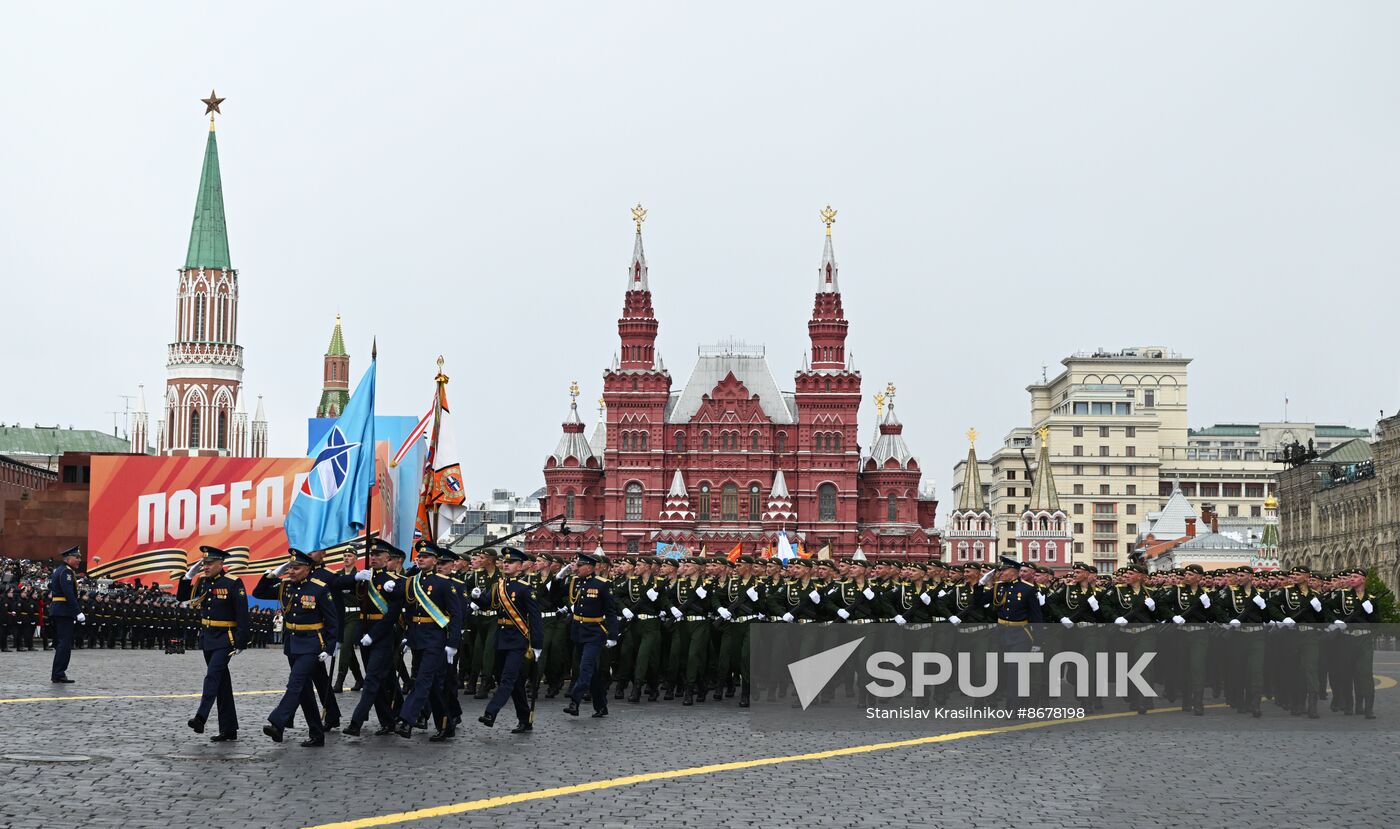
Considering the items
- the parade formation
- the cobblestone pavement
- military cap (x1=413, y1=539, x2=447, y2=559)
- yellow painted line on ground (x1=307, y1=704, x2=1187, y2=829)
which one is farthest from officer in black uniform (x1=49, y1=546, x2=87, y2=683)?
yellow painted line on ground (x1=307, y1=704, x2=1187, y2=829)

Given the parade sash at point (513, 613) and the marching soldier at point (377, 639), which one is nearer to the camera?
the marching soldier at point (377, 639)

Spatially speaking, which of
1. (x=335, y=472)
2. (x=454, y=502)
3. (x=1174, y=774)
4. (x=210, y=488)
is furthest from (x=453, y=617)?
(x=210, y=488)

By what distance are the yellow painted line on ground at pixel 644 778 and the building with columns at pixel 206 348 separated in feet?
364

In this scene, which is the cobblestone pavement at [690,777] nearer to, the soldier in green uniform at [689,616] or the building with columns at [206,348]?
the soldier in green uniform at [689,616]

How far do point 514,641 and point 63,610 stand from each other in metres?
9.79

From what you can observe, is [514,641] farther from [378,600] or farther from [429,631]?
[378,600]

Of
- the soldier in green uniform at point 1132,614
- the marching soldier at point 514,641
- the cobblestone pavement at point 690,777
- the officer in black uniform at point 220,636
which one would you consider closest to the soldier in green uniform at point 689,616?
the cobblestone pavement at point 690,777

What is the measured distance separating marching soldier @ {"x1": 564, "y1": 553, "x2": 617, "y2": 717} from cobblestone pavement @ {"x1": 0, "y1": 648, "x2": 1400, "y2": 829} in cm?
34

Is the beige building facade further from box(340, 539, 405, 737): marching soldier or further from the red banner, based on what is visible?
box(340, 539, 405, 737): marching soldier

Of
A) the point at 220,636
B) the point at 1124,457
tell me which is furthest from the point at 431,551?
the point at 1124,457

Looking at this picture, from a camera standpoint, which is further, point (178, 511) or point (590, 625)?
point (178, 511)

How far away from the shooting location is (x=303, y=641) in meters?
15.1

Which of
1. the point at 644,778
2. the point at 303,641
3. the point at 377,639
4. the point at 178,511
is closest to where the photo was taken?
the point at 644,778

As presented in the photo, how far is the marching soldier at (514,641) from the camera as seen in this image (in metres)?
16.7
